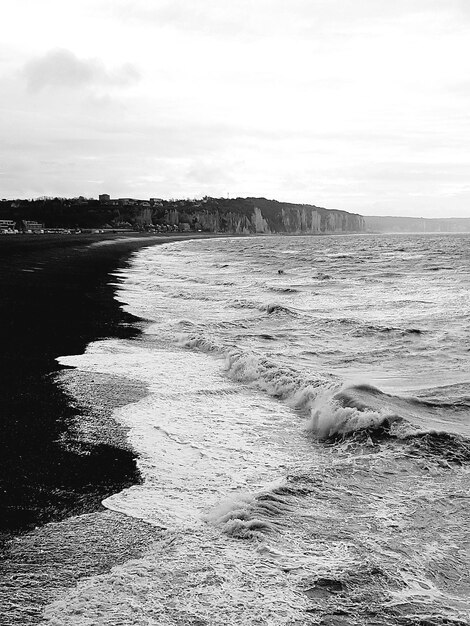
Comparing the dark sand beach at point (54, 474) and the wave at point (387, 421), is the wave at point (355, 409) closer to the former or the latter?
the wave at point (387, 421)

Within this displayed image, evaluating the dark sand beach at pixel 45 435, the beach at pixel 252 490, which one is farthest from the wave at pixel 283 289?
the beach at pixel 252 490

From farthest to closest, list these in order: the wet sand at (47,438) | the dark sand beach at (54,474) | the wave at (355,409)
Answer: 1. the wave at (355,409)
2. the wet sand at (47,438)
3. the dark sand beach at (54,474)

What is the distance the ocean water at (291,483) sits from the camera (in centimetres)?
362

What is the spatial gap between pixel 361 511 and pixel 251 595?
1530mm

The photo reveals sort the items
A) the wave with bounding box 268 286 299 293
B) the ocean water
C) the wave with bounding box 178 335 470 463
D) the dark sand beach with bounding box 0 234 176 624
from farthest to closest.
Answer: the wave with bounding box 268 286 299 293 → the wave with bounding box 178 335 470 463 → the dark sand beach with bounding box 0 234 176 624 → the ocean water

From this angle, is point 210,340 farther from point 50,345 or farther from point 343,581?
point 343,581

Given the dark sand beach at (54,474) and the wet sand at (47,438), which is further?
the wet sand at (47,438)

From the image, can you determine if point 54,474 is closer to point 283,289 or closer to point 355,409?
point 355,409

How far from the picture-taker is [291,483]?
5.40m

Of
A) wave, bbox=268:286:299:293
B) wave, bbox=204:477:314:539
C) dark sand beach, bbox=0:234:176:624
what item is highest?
dark sand beach, bbox=0:234:176:624

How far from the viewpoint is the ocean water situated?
3.62 m

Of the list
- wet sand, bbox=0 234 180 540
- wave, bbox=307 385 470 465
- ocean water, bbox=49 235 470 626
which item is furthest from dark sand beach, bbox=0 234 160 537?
wave, bbox=307 385 470 465

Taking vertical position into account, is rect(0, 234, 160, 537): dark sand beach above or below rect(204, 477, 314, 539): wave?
above

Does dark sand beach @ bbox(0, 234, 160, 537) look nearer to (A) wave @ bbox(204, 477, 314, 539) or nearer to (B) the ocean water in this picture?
(B) the ocean water
